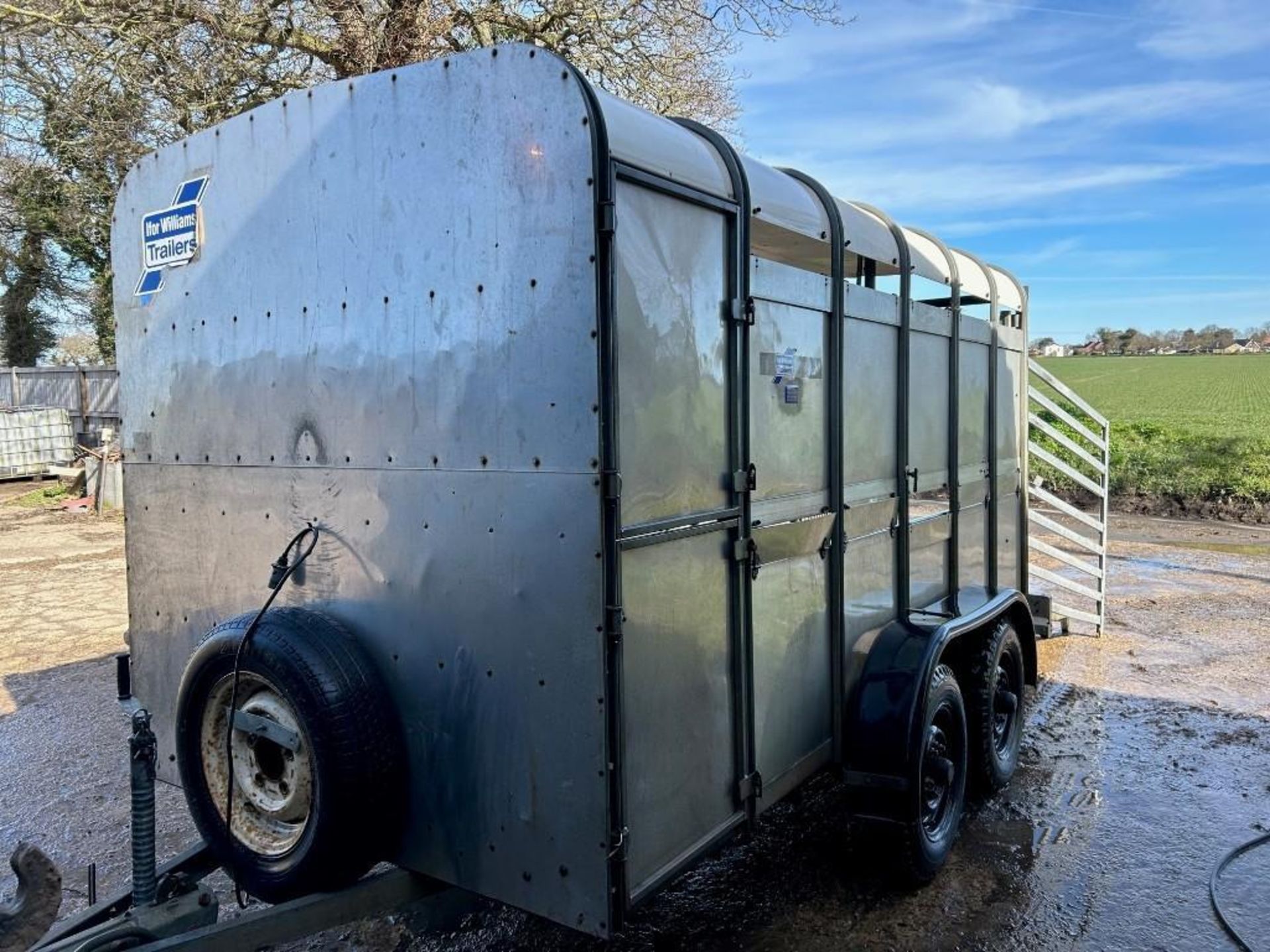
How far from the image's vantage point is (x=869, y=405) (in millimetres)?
3992

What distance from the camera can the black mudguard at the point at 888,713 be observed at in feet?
12.1

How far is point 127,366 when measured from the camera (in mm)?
3619

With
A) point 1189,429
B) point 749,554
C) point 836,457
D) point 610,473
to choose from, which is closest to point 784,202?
point 836,457

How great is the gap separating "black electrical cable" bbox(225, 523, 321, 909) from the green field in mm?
16562

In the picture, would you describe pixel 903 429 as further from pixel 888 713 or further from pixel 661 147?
pixel 661 147

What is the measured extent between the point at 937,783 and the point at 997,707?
3.87 ft

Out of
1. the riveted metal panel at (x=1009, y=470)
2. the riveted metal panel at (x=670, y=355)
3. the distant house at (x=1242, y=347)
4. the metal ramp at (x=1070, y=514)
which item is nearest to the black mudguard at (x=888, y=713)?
the riveted metal panel at (x=670, y=355)

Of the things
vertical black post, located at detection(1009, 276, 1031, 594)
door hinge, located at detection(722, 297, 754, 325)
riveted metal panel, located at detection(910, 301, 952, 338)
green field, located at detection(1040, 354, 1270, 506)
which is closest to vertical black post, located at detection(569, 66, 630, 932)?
door hinge, located at detection(722, 297, 754, 325)

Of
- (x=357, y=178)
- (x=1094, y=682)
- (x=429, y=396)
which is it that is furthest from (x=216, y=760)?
(x=1094, y=682)

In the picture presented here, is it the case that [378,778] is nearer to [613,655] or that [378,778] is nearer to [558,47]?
[613,655]

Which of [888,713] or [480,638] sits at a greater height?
[480,638]

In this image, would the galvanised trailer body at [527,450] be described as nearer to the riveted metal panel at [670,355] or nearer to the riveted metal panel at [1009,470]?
the riveted metal panel at [670,355]

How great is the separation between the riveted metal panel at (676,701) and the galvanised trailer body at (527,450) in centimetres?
1

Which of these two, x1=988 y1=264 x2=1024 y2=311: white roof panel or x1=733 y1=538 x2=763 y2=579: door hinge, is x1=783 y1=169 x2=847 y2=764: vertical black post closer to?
x1=733 y1=538 x2=763 y2=579: door hinge
